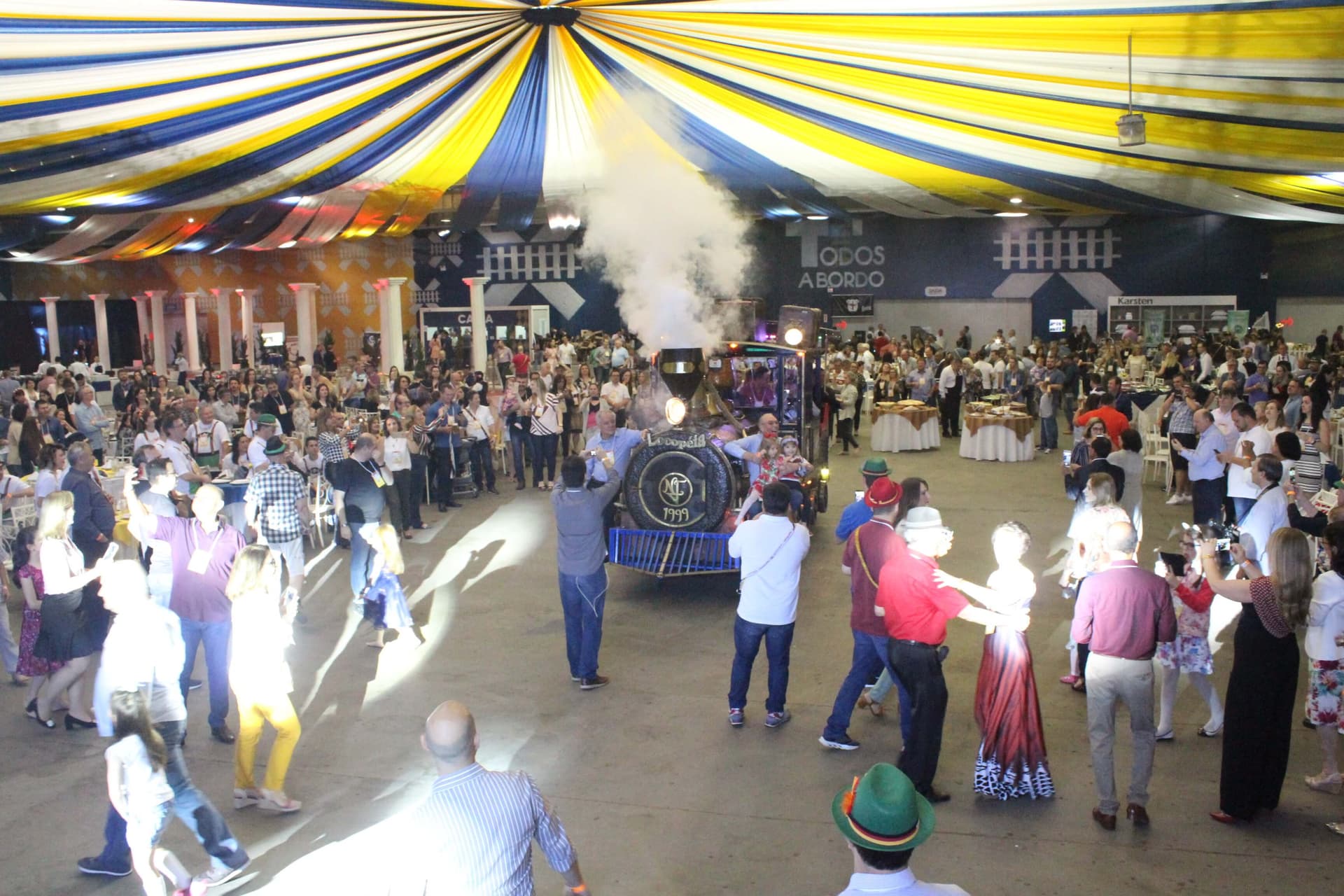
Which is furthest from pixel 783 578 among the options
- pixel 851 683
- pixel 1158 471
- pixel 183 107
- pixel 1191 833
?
pixel 1158 471

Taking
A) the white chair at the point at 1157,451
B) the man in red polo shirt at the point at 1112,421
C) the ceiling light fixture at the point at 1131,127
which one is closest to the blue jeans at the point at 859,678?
the man in red polo shirt at the point at 1112,421

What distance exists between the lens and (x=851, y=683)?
5.77 metres

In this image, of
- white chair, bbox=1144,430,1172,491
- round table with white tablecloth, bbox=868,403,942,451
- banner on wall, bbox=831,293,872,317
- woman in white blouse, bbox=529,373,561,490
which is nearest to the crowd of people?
woman in white blouse, bbox=529,373,561,490

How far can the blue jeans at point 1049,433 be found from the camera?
16938 millimetres

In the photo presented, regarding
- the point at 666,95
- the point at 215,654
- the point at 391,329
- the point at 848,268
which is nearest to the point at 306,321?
the point at 391,329

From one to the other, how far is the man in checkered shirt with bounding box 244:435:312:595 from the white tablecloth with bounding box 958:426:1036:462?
11119mm

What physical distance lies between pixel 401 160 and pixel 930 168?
648 cm

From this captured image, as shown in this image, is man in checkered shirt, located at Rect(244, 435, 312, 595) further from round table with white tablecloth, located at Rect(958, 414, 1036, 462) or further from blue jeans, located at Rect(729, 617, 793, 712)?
round table with white tablecloth, located at Rect(958, 414, 1036, 462)

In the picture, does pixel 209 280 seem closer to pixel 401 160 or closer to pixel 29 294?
pixel 29 294

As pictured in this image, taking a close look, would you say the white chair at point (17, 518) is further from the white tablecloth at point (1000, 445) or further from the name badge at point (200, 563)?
the white tablecloth at point (1000, 445)

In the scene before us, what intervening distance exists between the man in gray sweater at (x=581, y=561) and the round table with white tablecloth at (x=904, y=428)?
10961 millimetres

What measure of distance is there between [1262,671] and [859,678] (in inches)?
74.3

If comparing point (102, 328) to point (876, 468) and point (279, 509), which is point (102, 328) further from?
point (876, 468)

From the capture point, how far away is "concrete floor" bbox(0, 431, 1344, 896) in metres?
4.69
